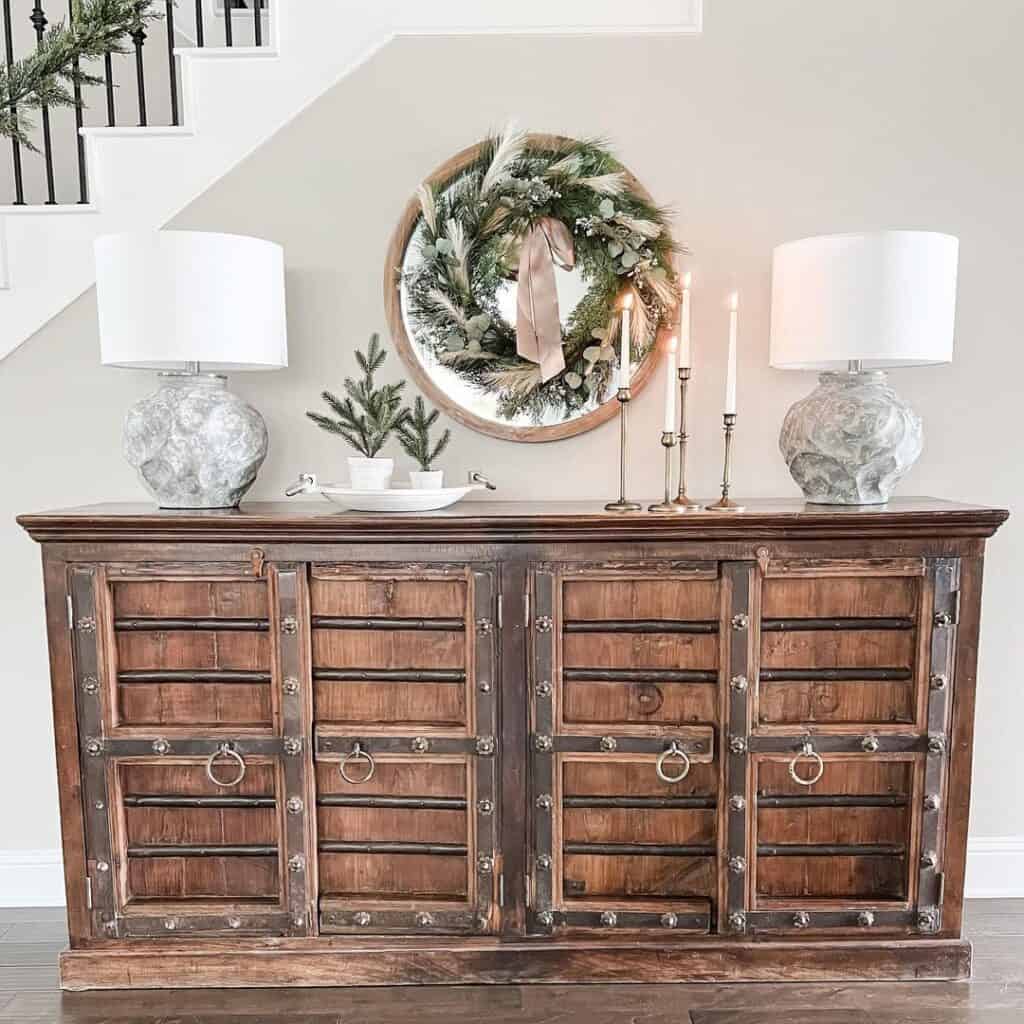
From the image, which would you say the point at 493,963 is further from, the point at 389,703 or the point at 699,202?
the point at 699,202

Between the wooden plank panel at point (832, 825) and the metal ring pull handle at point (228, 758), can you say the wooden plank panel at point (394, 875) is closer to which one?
the metal ring pull handle at point (228, 758)

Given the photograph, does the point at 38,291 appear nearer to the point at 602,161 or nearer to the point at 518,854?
the point at 602,161

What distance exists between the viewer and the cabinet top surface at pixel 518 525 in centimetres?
161

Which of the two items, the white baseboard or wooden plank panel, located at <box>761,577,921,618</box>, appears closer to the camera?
wooden plank panel, located at <box>761,577,921,618</box>

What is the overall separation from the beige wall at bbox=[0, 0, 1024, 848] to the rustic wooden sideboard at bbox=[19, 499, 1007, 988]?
46 cm

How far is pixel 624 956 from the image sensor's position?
1.74m

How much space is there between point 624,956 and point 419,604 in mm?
967

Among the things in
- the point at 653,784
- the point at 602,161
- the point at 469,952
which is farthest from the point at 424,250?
the point at 469,952

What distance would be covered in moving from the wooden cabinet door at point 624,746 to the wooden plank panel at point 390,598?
20 centimetres

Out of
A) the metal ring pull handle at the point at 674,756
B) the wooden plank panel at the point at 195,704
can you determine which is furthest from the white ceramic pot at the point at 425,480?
the metal ring pull handle at the point at 674,756

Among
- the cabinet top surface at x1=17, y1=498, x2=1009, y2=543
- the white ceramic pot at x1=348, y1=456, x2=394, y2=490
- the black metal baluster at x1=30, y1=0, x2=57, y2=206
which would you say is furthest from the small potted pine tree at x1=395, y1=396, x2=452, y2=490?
the black metal baluster at x1=30, y1=0, x2=57, y2=206

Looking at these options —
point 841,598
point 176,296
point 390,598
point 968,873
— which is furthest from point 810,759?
point 176,296

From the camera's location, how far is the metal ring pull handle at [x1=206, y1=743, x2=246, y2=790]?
1.70m

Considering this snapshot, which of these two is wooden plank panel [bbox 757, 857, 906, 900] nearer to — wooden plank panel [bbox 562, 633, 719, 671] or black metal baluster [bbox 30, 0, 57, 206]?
wooden plank panel [bbox 562, 633, 719, 671]
